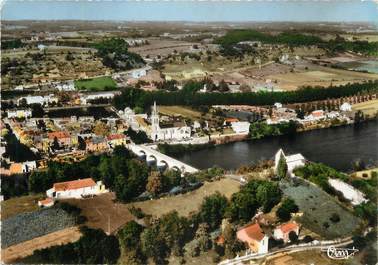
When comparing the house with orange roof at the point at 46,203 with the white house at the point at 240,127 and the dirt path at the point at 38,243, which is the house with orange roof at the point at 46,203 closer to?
the dirt path at the point at 38,243

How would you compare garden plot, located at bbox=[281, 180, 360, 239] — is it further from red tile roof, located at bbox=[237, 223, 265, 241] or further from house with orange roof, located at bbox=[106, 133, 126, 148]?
house with orange roof, located at bbox=[106, 133, 126, 148]

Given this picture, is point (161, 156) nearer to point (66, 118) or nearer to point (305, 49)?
point (66, 118)

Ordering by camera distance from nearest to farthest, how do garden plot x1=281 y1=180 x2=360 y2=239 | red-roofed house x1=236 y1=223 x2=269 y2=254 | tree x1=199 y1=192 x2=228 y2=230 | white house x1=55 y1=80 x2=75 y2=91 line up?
1. red-roofed house x1=236 y1=223 x2=269 y2=254
2. garden plot x1=281 y1=180 x2=360 y2=239
3. tree x1=199 y1=192 x2=228 y2=230
4. white house x1=55 y1=80 x2=75 y2=91

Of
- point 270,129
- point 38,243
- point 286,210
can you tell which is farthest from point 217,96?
point 38,243

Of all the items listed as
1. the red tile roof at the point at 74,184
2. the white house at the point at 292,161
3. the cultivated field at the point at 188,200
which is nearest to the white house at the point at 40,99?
the red tile roof at the point at 74,184

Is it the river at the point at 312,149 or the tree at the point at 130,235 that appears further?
the river at the point at 312,149

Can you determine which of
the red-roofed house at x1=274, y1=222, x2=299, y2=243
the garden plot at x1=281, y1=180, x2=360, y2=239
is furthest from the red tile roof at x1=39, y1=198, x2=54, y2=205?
the garden plot at x1=281, y1=180, x2=360, y2=239
